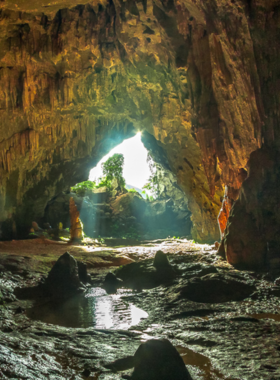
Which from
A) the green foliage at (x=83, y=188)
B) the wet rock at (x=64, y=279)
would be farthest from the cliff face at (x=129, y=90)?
the green foliage at (x=83, y=188)

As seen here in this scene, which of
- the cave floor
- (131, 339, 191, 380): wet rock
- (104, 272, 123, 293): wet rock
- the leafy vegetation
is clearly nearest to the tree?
the leafy vegetation

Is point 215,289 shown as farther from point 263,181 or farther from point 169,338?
point 263,181

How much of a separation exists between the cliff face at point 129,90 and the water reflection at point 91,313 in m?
6.04

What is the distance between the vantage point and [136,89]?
54.4 ft

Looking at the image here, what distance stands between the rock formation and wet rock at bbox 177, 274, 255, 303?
4243 millimetres

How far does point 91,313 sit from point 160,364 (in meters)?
2.96

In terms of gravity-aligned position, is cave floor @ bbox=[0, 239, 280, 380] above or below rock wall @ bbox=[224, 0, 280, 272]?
below

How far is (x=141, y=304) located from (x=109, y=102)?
14.3 meters

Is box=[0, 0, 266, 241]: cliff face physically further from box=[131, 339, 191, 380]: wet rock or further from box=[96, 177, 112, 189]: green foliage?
box=[96, 177, 112, 189]: green foliage

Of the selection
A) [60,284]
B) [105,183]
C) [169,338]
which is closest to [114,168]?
[105,183]

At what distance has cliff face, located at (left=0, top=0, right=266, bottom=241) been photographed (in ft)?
27.7

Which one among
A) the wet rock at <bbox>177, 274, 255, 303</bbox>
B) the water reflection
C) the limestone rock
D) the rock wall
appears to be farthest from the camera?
the limestone rock

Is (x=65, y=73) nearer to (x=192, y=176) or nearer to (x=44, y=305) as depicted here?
(x=192, y=176)

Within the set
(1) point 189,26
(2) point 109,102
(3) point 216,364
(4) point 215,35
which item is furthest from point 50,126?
(3) point 216,364
